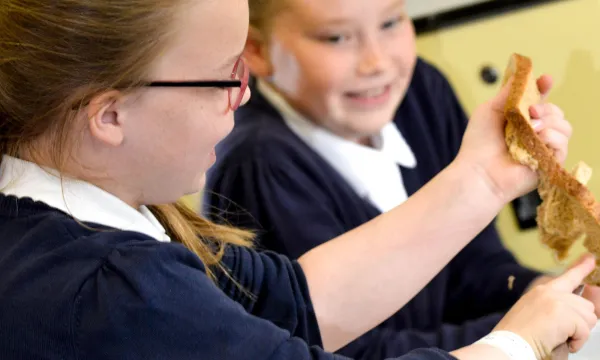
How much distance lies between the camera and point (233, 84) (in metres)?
0.62

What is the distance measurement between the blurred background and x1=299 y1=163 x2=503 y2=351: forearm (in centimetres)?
49

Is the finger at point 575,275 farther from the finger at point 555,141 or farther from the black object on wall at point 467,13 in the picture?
the black object on wall at point 467,13

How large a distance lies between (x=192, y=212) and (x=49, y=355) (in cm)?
30

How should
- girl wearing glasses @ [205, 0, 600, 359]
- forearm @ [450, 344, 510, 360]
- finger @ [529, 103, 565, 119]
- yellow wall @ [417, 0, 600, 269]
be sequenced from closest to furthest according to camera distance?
forearm @ [450, 344, 510, 360], finger @ [529, 103, 565, 119], girl wearing glasses @ [205, 0, 600, 359], yellow wall @ [417, 0, 600, 269]

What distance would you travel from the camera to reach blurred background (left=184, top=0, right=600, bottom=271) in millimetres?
1282

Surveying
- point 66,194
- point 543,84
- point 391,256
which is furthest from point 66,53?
point 543,84

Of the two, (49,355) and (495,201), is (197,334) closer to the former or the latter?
(49,355)

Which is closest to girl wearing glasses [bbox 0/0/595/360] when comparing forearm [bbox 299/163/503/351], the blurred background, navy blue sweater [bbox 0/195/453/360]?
navy blue sweater [bbox 0/195/453/360]

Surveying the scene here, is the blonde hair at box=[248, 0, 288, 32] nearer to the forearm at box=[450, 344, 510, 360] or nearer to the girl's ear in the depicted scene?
the girl's ear

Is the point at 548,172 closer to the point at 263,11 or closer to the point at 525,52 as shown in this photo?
the point at 263,11

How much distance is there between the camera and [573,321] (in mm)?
696

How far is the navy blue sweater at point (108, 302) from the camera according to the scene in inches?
20.8

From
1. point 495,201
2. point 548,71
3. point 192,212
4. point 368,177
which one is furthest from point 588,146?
point 192,212

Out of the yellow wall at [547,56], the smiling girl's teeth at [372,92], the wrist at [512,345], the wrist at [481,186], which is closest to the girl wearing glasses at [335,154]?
the smiling girl's teeth at [372,92]
